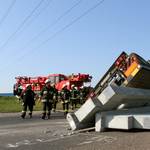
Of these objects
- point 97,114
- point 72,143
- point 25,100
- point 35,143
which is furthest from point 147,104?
point 25,100

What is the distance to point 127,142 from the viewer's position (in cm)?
385

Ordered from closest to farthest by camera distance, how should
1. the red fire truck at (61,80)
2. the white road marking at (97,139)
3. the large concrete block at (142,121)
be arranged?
the white road marking at (97,139) < the large concrete block at (142,121) < the red fire truck at (61,80)

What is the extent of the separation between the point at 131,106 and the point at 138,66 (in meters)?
2.11

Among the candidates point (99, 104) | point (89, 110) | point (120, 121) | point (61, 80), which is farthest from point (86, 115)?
point (61, 80)

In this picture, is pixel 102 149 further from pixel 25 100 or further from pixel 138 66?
pixel 25 100

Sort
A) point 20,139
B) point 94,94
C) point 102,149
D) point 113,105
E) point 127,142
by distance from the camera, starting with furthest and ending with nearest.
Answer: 1. point 94,94
2. point 113,105
3. point 20,139
4. point 127,142
5. point 102,149

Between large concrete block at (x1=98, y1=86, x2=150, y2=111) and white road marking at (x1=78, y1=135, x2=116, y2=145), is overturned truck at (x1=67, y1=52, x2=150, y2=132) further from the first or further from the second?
white road marking at (x1=78, y1=135, x2=116, y2=145)

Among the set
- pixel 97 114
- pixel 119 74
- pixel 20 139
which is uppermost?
pixel 119 74

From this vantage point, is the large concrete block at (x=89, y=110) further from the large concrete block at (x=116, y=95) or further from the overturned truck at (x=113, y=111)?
the large concrete block at (x=116, y=95)

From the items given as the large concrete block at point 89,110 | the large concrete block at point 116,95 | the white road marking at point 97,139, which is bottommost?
the white road marking at point 97,139

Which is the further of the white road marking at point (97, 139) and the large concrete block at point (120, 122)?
the large concrete block at point (120, 122)

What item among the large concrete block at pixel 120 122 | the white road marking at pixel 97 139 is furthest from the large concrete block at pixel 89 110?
the white road marking at pixel 97 139

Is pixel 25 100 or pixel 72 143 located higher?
pixel 25 100

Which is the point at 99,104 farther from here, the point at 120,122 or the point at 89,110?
the point at 120,122
